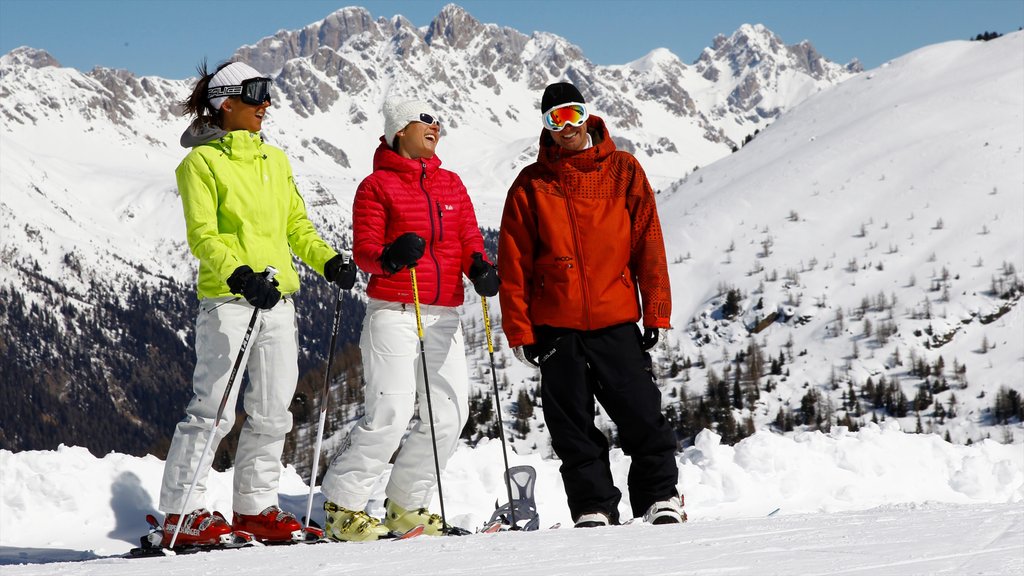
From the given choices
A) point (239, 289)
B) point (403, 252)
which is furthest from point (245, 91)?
point (403, 252)

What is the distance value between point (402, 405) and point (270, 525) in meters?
1.00

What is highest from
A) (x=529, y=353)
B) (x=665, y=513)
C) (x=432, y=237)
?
(x=432, y=237)

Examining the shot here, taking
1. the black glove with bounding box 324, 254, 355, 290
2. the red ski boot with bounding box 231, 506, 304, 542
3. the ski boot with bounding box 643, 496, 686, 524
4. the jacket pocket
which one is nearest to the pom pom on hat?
the jacket pocket

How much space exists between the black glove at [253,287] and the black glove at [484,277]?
1.12 metres

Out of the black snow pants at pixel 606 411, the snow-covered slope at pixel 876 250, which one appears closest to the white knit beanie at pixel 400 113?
the black snow pants at pixel 606 411

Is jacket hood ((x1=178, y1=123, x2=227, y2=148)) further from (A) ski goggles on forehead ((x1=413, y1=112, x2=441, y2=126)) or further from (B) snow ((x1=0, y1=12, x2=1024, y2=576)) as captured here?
(B) snow ((x1=0, y1=12, x2=1024, y2=576))

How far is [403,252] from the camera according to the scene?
5.39 metres

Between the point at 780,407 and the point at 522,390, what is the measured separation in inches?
396

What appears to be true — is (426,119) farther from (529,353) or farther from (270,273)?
(529,353)

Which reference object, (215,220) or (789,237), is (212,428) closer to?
(215,220)

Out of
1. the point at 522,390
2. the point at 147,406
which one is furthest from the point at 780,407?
the point at 147,406

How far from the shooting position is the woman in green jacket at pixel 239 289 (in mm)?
5441

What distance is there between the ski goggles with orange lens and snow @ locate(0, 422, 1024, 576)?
84.9 inches

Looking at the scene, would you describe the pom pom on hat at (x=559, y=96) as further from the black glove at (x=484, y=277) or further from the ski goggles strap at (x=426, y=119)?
the black glove at (x=484, y=277)
